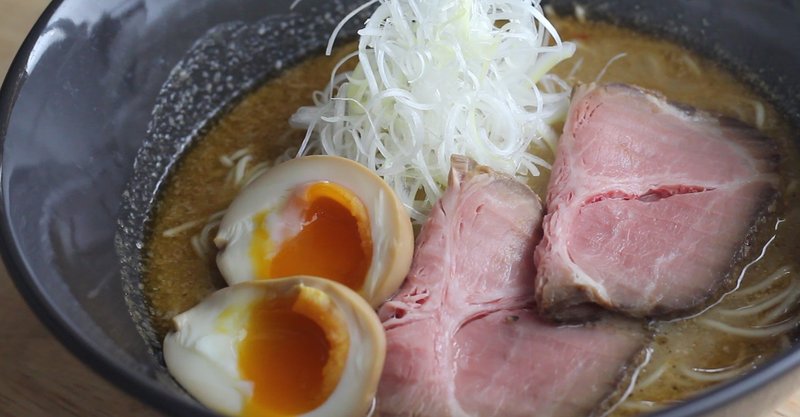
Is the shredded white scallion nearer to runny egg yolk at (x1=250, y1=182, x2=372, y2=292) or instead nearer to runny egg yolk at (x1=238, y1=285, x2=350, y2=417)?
runny egg yolk at (x1=250, y1=182, x2=372, y2=292)

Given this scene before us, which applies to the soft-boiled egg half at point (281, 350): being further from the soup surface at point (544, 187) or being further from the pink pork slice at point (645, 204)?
the pink pork slice at point (645, 204)

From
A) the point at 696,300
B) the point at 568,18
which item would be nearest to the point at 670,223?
the point at 696,300

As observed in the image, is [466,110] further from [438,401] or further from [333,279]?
[438,401]

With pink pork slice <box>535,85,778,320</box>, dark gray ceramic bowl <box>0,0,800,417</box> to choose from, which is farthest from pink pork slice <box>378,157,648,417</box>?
dark gray ceramic bowl <box>0,0,800,417</box>

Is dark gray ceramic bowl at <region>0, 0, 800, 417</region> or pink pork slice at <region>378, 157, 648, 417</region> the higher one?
dark gray ceramic bowl at <region>0, 0, 800, 417</region>

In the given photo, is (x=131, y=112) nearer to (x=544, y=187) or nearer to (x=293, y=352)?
(x=293, y=352)

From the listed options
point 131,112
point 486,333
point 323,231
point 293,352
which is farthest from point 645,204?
point 131,112

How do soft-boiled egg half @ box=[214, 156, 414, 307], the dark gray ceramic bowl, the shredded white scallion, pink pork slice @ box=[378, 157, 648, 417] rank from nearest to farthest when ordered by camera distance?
the dark gray ceramic bowl, pink pork slice @ box=[378, 157, 648, 417], soft-boiled egg half @ box=[214, 156, 414, 307], the shredded white scallion
